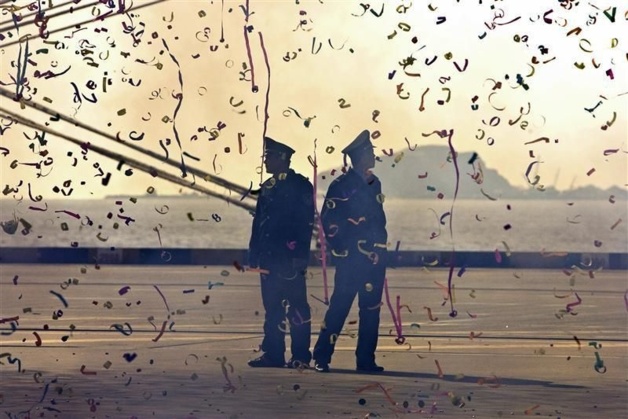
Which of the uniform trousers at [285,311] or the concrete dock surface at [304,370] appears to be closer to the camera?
the concrete dock surface at [304,370]

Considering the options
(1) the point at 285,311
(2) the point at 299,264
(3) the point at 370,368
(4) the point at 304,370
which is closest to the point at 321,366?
(4) the point at 304,370

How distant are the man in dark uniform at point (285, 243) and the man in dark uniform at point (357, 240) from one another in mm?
229

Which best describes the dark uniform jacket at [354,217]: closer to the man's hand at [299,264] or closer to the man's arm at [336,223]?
the man's arm at [336,223]

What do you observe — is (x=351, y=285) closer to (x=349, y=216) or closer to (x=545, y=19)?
(x=349, y=216)

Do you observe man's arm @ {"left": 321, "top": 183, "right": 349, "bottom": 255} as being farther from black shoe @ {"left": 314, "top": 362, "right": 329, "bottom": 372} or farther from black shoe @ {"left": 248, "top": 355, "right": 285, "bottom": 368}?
black shoe @ {"left": 248, "top": 355, "right": 285, "bottom": 368}

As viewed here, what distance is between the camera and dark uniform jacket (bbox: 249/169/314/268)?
15367 millimetres

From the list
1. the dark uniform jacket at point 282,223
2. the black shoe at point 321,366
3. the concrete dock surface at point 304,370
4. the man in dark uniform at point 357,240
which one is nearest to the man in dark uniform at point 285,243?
the dark uniform jacket at point 282,223

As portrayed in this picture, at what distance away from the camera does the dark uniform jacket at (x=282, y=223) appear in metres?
15.4

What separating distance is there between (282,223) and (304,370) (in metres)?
1.29

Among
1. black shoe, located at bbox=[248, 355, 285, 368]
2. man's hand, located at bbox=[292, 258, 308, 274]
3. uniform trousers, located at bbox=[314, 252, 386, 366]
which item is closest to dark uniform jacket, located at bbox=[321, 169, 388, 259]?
uniform trousers, located at bbox=[314, 252, 386, 366]

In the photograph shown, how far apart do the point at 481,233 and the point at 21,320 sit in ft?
483

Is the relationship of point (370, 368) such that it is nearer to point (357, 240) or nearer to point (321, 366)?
point (321, 366)

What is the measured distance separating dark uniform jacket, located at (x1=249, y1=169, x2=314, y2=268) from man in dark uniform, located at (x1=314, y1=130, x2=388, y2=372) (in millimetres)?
254

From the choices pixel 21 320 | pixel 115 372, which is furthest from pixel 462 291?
pixel 115 372
